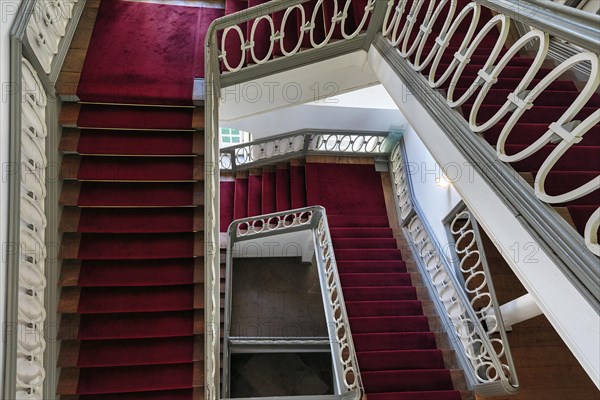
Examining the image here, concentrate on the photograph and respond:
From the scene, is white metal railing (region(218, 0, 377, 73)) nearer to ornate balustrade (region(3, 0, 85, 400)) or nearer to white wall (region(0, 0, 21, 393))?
ornate balustrade (region(3, 0, 85, 400))

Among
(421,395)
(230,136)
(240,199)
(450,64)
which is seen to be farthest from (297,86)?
(230,136)

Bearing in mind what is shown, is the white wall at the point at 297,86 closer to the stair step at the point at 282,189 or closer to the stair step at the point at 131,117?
the stair step at the point at 131,117

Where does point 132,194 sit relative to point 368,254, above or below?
below

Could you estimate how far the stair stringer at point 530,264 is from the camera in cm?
163

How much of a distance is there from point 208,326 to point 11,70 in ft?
6.85

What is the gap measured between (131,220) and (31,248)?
974 millimetres

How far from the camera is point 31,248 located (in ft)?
8.17

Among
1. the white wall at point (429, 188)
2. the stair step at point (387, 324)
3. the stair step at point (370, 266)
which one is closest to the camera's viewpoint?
the white wall at point (429, 188)

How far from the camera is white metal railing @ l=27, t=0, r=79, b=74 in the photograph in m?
2.69

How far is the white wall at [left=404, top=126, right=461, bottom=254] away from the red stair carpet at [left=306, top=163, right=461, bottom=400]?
94 centimetres

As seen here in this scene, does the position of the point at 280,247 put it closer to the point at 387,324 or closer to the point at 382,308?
the point at 382,308

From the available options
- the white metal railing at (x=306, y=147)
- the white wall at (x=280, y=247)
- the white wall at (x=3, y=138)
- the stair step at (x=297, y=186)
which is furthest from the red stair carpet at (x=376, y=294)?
the white wall at (x=3, y=138)

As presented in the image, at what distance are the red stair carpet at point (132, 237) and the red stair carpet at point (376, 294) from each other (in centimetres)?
263

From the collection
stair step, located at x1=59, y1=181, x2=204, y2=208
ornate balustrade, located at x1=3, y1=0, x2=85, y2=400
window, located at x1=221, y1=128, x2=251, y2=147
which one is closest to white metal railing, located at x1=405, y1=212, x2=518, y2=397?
stair step, located at x1=59, y1=181, x2=204, y2=208
